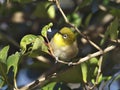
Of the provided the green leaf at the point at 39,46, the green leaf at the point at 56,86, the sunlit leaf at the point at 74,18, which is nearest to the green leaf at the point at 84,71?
the green leaf at the point at 56,86

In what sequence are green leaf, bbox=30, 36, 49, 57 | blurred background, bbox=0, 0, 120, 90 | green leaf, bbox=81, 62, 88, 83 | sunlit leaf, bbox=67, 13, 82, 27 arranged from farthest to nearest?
sunlit leaf, bbox=67, 13, 82, 27 < blurred background, bbox=0, 0, 120, 90 < green leaf, bbox=81, 62, 88, 83 < green leaf, bbox=30, 36, 49, 57

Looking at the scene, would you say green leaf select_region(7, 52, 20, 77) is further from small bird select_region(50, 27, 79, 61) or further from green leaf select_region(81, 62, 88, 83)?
green leaf select_region(81, 62, 88, 83)

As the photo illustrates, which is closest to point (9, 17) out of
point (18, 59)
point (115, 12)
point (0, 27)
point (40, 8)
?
point (0, 27)

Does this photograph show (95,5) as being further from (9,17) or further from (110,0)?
(9,17)

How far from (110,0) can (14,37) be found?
0.65 m

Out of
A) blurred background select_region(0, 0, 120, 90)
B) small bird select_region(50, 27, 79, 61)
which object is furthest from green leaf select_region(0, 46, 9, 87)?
blurred background select_region(0, 0, 120, 90)

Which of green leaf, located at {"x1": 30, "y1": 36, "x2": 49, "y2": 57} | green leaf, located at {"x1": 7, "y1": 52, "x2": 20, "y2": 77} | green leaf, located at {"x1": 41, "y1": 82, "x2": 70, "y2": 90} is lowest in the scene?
green leaf, located at {"x1": 41, "y1": 82, "x2": 70, "y2": 90}

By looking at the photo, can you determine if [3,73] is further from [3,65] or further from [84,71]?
[84,71]

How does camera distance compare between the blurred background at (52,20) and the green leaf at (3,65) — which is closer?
the green leaf at (3,65)

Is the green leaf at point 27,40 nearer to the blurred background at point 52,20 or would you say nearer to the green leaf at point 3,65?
the green leaf at point 3,65

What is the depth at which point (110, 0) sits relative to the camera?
1.63 m

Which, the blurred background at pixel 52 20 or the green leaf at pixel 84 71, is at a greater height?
the green leaf at pixel 84 71

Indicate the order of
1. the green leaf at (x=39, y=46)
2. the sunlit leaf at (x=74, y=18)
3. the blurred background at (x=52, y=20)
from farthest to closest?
the sunlit leaf at (x=74, y=18)
the blurred background at (x=52, y=20)
the green leaf at (x=39, y=46)

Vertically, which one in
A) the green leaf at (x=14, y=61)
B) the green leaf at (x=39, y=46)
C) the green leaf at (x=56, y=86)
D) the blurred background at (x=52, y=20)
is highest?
the green leaf at (x=39, y=46)
